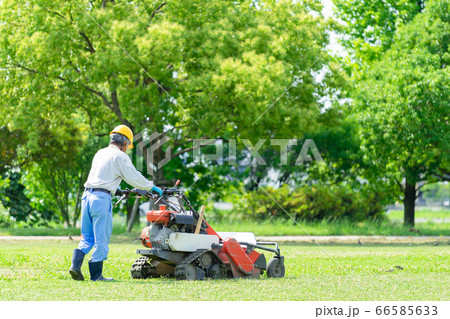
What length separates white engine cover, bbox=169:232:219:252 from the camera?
812 cm

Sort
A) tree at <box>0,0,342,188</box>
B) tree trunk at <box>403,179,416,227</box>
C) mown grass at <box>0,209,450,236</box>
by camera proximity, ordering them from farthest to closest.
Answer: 1. tree trunk at <box>403,179,416,227</box>
2. mown grass at <box>0,209,450,236</box>
3. tree at <box>0,0,342,188</box>

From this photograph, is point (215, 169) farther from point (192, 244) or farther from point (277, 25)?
point (192, 244)

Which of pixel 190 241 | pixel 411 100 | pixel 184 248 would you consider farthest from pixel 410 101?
pixel 184 248

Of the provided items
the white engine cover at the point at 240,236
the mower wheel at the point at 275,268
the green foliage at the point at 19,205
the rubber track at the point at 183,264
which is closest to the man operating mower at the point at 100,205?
the rubber track at the point at 183,264

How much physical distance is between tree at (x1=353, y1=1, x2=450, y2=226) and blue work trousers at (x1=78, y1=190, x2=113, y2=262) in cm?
1289

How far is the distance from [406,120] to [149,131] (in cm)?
782

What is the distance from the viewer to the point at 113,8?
1825 centimetres

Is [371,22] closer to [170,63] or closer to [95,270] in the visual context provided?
[170,63]

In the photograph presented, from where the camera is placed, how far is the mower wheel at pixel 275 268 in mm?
9062

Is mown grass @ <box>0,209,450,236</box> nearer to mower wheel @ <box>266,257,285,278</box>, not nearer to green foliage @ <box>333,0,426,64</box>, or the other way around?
green foliage @ <box>333,0,426,64</box>

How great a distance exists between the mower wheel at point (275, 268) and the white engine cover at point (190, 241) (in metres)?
0.96

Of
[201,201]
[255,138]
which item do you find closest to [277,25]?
[255,138]

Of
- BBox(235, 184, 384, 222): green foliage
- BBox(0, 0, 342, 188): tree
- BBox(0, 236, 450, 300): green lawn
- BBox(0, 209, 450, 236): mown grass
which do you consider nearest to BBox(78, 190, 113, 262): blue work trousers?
BBox(0, 236, 450, 300): green lawn

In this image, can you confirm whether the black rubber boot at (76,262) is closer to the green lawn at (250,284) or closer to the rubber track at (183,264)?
the green lawn at (250,284)
